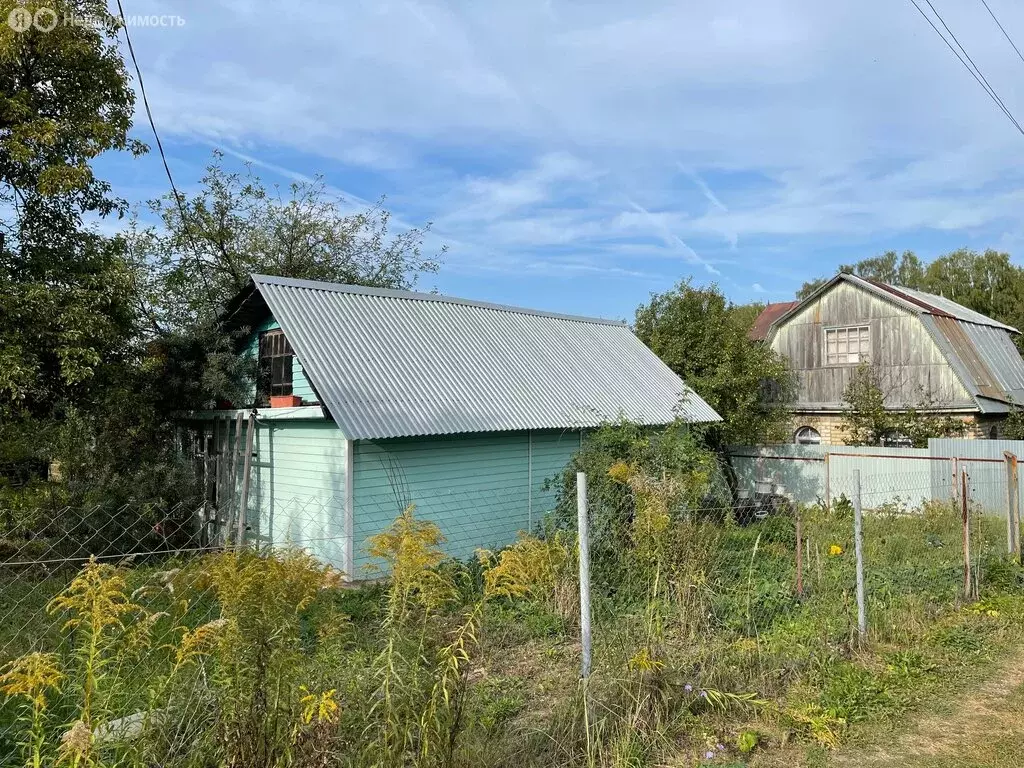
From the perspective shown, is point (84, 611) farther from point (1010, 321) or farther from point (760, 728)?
point (1010, 321)

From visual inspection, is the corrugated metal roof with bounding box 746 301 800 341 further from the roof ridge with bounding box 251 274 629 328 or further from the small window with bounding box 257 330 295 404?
the small window with bounding box 257 330 295 404

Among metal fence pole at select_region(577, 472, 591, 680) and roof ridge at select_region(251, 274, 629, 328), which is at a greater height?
roof ridge at select_region(251, 274, 629, 328)

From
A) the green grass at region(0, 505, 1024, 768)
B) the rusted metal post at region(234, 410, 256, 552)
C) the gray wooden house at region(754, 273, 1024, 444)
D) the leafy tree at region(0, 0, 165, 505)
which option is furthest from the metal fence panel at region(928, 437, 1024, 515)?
the leafy tree at region(0, 0, 165, 505)

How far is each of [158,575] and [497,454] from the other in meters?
7.73

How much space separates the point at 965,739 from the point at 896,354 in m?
17.7

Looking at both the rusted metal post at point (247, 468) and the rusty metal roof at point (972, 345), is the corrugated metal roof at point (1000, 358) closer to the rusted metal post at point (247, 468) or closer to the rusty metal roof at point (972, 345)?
the rusty metal roof at point (972, 345)

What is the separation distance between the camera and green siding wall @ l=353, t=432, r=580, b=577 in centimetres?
970

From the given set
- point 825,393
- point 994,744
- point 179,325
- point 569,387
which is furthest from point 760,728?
point 825,393

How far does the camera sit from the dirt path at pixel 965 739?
4113 mm

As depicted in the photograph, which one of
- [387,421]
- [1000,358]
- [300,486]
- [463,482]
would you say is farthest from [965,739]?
[1000,358]

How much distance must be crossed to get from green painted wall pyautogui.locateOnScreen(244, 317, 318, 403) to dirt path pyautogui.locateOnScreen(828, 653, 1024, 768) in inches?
319

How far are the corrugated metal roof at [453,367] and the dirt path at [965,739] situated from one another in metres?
6.71

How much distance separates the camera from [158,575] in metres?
3.89

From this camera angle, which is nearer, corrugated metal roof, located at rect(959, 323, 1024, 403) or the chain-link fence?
the chain-link fence
